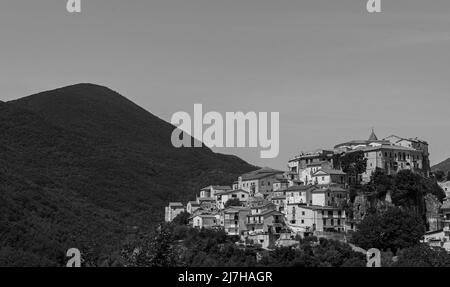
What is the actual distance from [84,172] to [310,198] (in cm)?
8120

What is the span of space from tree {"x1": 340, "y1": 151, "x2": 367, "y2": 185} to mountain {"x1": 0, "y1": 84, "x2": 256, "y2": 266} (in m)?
22.4

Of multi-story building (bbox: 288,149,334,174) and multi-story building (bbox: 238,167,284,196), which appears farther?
multi-story building (bbox: 238,167,284,196)

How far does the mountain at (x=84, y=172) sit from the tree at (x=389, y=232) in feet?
71.4

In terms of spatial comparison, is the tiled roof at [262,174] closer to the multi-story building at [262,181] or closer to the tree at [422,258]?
the multi-story building at [262,181]

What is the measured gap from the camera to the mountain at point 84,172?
79.7 metres

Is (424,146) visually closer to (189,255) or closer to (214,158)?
(189,255)

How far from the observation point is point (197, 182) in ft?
452

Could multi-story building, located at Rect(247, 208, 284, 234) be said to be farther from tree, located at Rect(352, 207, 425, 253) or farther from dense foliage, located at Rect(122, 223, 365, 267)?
tree, located at Rect(352, 207, 425, 253)

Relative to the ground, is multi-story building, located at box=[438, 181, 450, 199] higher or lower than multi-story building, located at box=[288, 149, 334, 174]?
lower

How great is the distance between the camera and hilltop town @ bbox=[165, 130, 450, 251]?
184 feet

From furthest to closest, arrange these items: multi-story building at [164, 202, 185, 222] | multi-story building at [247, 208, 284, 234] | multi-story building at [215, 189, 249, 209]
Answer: multi-story building at [164, 202, 185, 222]
multi-story building at [215, 189, 249, 209]
multi-story building at [247, 208, 284, 234]

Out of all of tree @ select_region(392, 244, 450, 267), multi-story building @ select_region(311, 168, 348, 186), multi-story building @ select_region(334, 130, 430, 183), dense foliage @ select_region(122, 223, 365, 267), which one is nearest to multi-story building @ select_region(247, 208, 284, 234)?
dense foliage @ select_region(122, 223, 365, 267)

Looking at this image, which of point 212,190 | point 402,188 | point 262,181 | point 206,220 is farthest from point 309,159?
point 212,190

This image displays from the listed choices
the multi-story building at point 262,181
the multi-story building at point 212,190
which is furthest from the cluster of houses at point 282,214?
the multi-story building at point 212,190
